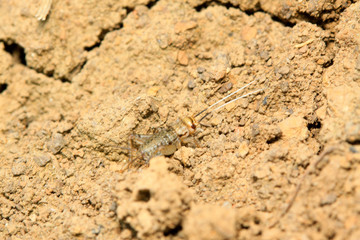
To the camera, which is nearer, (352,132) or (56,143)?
(352,132)

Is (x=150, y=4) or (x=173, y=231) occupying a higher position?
(x=150, y=4)

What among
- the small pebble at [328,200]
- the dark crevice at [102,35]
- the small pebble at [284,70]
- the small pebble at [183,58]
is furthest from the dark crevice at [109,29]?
the small pebble at [328,200]

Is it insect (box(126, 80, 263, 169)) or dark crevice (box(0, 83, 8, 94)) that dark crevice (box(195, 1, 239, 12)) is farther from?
dark crevice (box(0, 83, 8, 94))

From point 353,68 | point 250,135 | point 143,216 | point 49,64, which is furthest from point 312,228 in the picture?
point 49,64

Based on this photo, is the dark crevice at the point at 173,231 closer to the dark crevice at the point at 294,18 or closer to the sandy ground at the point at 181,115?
the sandy ground at the point at 181,115

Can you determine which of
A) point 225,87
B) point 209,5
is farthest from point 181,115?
point 209,5

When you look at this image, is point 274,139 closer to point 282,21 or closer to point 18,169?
point 282,21

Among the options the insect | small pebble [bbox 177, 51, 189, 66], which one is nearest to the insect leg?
the insect
